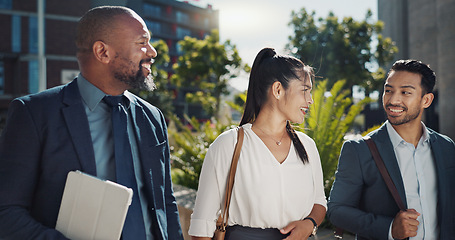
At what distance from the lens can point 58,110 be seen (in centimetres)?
188

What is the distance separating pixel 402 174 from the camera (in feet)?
8.36

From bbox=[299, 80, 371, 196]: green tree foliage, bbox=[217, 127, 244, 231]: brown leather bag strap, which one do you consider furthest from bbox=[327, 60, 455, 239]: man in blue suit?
bbox=[299, 80, 371, 196]: green tree foliage

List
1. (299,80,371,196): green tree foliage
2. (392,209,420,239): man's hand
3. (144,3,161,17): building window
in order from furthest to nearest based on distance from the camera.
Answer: (144,3,161,17): building window
(299,80,371,196): green tree foliage
(392,209,420,239): man's hand

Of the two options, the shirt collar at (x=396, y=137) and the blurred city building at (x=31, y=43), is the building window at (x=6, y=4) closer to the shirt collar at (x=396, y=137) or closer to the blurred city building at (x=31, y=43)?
the blurred city building at (x=31, y=43)

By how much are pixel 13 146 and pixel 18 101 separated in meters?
0.20

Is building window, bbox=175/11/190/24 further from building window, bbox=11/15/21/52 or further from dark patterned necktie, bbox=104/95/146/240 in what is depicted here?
dark patterned necktie, bbox=104/95/146/240

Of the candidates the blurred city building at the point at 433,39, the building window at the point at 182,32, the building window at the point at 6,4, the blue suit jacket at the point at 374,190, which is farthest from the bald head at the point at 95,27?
the building window at the point at 182,32

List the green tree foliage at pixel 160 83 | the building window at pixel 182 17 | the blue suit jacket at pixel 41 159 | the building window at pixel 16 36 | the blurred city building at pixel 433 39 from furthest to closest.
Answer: the building window at pixel 182 17 < the building window at pixel 16 36 < the green tree foliage at pixel 160 83 < the blurred city building at pixel 433 39 < the blue suit jacket at pixel 41 159

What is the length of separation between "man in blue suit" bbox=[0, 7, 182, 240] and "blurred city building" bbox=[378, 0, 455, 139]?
1965cm

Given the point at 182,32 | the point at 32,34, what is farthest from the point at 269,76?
the point at 182,32

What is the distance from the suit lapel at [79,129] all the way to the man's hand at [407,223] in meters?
1.60

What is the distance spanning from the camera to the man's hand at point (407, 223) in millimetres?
2289

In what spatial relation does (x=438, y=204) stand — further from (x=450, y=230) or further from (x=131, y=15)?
(x=131, y=15)

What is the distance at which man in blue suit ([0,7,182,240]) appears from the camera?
1.72 m
